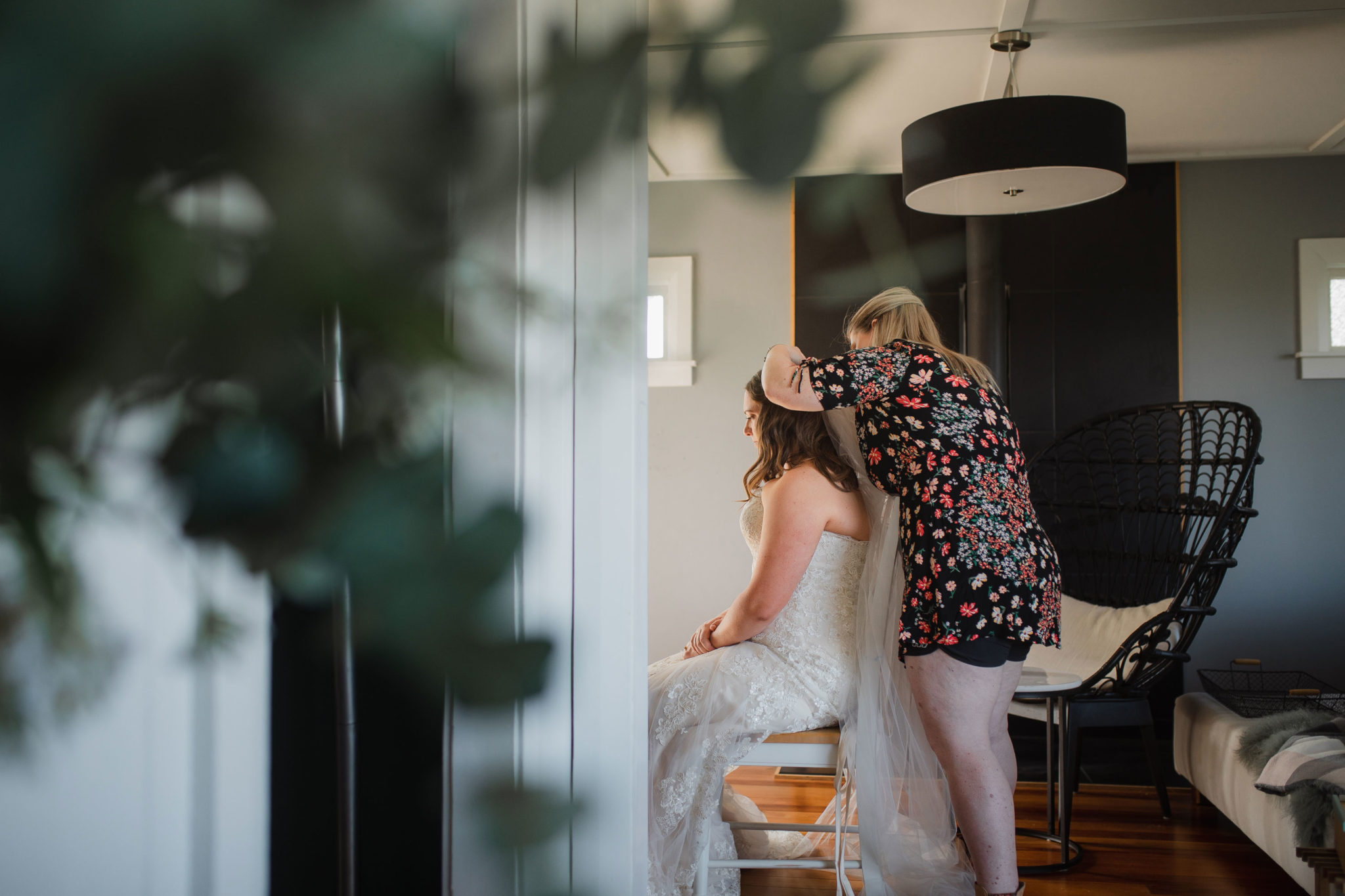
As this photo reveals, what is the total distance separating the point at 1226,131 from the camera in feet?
11.6

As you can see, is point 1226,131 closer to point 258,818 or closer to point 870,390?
point 870,390

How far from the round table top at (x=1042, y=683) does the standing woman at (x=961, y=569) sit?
0.76 metres

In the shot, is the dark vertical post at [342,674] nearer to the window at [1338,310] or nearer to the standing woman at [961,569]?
the standing woman at [961,569]

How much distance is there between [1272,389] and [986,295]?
Answer: 1240 mm

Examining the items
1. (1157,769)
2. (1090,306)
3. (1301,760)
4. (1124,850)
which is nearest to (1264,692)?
(1157,769)

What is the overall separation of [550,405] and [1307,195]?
456cm

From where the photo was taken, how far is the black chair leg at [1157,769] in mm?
2807

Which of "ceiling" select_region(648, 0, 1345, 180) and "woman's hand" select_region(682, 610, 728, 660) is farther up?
"ceiling" select_region(648, 0, 1345, 180)

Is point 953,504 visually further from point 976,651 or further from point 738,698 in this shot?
point 738,698

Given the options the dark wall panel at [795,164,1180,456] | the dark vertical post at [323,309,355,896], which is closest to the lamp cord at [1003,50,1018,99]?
the dark vertical post at [323,309,355,896]

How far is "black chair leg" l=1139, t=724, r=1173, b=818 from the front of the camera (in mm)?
2807

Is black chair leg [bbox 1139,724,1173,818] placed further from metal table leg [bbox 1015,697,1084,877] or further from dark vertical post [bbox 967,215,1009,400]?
dark vertical post [bbox 967,215,1009,400]

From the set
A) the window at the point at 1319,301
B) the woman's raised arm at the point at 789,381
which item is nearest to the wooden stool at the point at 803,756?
the woman's raised arm at the point at 789,381

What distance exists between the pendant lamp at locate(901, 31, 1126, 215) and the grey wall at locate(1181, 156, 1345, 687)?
81.6 inches
